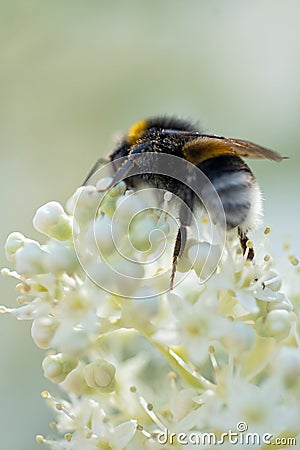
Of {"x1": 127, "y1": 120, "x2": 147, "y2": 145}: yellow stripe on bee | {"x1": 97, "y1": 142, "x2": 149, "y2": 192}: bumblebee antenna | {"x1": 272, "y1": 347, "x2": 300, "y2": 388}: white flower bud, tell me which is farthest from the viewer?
{"x1": 127, "y1": 120, "x2": 147, "y2": 145}: yellow stripe on bee

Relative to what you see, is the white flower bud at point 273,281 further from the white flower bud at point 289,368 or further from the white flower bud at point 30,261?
the white flower bud at point 30,261

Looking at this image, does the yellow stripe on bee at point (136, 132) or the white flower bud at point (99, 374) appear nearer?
the white flower bud at point (99, 374)

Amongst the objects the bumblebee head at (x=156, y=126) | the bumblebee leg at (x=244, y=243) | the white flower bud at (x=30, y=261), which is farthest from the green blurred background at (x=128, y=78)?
the white flower bud at (x=30, y=261)

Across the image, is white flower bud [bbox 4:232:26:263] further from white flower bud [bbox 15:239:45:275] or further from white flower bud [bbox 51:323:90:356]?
white flower bud [bbox 51:323:90:356]

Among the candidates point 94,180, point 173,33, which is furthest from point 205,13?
point 94,180

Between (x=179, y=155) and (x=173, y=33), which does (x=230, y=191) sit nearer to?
(x=179, y=155)

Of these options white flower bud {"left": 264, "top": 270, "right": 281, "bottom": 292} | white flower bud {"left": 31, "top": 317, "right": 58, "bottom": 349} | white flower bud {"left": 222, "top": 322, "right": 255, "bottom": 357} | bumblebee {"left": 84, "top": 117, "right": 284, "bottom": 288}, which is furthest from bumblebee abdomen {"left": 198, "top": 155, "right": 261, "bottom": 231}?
white flower bud {"left": 31, "top": 317, "right": 58, "bottom": 349}

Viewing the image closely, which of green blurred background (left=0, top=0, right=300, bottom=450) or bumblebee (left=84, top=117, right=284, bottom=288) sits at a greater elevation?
green blurred background (left=0, top=0, right=300, bottom=450)
